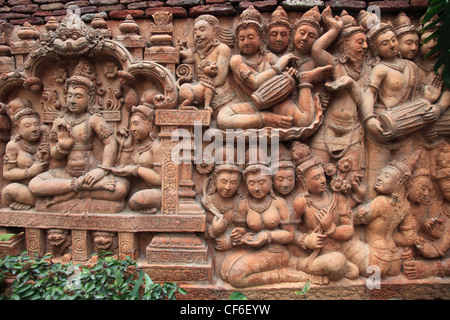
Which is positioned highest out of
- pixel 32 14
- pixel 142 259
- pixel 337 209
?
pixel 32 14

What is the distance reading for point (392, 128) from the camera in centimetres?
371

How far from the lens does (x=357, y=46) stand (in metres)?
3.79

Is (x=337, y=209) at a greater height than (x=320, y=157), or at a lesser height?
lesser

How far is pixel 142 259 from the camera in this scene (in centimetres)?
378

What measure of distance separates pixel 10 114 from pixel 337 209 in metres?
4.44

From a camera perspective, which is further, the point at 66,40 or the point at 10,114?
the point at 10,114

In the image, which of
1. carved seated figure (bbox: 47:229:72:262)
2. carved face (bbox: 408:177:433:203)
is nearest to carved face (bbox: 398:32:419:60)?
carved face (bbox: 408:177:433:203)

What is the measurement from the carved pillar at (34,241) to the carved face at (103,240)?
2.50 ft

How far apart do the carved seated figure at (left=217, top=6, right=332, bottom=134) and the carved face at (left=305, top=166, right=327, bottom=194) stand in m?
0.60

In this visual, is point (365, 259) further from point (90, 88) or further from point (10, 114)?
point (10, 114)

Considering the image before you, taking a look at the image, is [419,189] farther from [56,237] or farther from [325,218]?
[56,237]

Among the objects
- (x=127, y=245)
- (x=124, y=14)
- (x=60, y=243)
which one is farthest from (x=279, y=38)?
(x=60, y=243)

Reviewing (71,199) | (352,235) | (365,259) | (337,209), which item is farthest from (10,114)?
(365,259)

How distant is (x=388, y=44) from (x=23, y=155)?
492 centimetres
